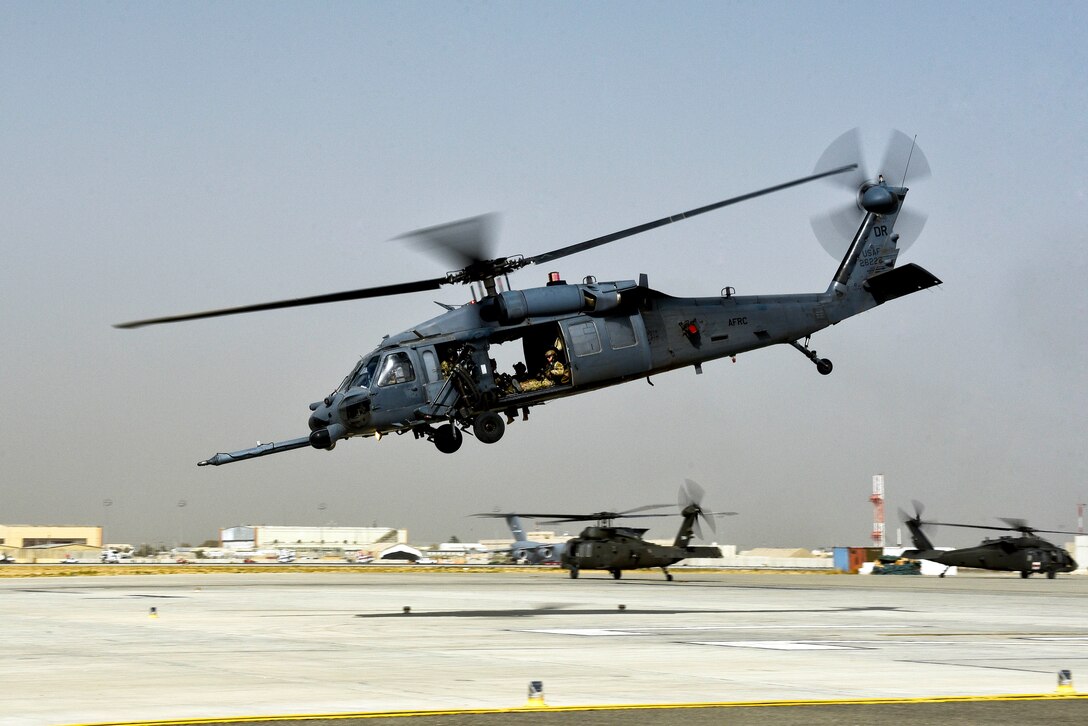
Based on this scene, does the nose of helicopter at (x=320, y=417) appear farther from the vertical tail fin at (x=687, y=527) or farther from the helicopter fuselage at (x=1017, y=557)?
the helicopter fuselage at (x=1017, y=557)

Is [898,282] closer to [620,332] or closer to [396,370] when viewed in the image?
[620,332]

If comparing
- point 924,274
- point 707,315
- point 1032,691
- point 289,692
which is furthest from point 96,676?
point 924,274

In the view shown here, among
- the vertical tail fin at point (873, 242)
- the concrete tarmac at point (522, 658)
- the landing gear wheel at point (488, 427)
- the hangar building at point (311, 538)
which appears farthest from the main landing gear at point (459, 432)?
the hangar building at point (311, 538)

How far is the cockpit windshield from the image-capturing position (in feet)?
115

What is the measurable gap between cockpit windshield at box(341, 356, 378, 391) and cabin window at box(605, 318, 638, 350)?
23.7 feet

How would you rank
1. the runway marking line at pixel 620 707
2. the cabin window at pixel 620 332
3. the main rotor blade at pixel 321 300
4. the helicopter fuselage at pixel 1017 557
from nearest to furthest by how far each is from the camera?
the runway marking line at pixel 620 707
the main rotor blade at pixel 321 300
the cabin window at pixel 620 332
the helicopter fuselage at pixel 1017 557

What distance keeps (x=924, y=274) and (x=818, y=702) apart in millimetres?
29816

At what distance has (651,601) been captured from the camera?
36.7m

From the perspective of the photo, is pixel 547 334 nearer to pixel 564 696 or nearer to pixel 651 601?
pixel 651 601

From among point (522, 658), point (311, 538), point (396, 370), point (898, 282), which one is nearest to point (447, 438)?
point (396, 370)

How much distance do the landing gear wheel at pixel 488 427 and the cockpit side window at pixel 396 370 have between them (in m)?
2.42

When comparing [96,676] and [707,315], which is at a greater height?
[707,315]

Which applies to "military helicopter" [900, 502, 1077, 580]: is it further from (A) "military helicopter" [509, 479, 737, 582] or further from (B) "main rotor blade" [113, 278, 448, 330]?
(B) "main rotor blade" [113, 278, 448, 330]

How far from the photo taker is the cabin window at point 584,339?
Result: 36.6 metres
